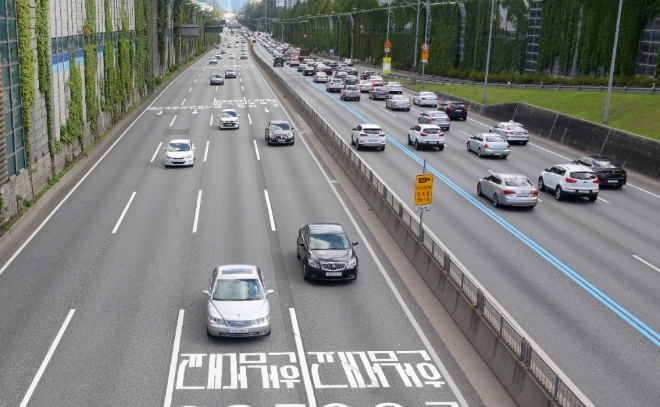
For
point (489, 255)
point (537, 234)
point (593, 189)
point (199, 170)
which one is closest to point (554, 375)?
point (489, 255)

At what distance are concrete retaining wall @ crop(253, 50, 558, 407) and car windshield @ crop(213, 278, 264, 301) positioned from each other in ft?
18.4

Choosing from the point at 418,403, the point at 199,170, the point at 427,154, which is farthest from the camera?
the point at 427,154

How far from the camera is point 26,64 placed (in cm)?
3419

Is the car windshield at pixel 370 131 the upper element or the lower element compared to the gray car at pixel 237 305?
upper

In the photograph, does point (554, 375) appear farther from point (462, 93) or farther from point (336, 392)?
point (462, 93)

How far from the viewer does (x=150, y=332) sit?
20.0m

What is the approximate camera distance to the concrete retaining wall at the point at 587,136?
143 ft

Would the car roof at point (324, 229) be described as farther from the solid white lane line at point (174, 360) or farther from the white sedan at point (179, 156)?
the white sedan at point (179, 156)

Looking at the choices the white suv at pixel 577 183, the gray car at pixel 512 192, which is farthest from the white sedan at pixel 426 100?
the gray car at pixel 512 192

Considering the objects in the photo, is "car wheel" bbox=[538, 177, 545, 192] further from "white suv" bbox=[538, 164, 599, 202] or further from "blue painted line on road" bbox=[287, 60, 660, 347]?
"blue painted line on road" bbox=[287, 60, 660, 347]

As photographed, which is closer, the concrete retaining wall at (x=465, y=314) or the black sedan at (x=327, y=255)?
the concrete retaining wall at (x=465, y=314)

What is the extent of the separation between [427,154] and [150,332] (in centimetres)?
3173

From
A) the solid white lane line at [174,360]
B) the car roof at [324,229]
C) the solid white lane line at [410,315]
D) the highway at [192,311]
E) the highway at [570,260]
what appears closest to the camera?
the solid white lane line at [174,360]

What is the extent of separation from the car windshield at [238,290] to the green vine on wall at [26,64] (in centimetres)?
1857
